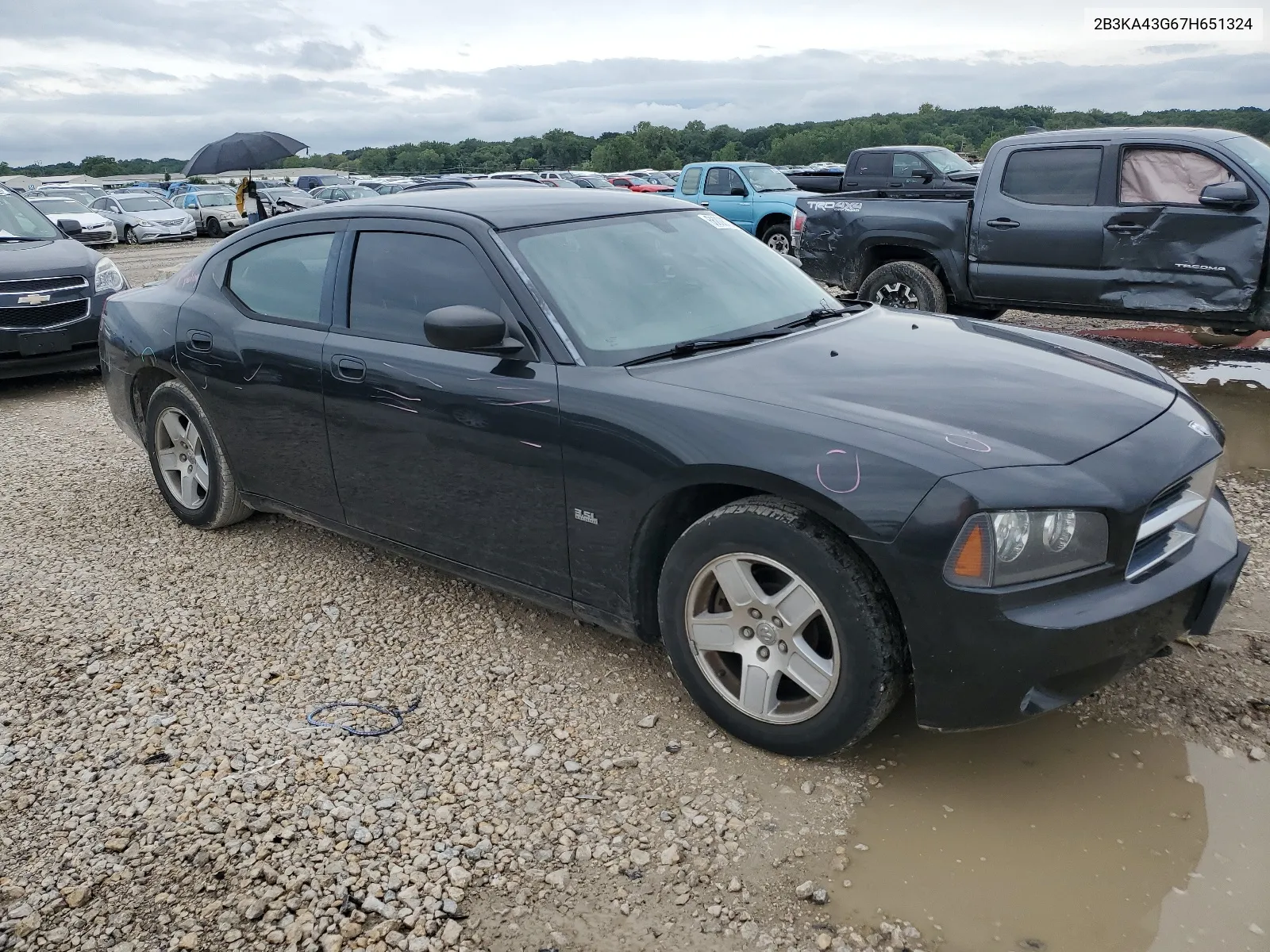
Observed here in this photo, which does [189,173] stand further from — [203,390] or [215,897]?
[215,897]

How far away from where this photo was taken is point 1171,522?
2809 millimetres

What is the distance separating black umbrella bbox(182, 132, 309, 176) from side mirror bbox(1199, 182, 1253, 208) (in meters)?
13.9

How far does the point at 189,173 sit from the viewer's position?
1622 centimetres

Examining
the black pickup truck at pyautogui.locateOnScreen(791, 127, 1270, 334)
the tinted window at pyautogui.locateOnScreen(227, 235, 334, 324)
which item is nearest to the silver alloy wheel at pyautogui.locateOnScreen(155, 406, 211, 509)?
the tinted window at pyautogui.locateOnScreen(227, 235, 334, 324)

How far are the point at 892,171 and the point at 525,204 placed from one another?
13463 mm

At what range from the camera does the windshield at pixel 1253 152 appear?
23.3ft

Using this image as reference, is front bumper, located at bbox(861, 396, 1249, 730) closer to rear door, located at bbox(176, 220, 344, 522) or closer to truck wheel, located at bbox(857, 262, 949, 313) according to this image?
rear door, located at bbox(176, 220, 344, 522)

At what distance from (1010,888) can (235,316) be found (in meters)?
3.71

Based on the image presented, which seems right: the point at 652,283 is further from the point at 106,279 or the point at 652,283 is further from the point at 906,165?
the point at 906,165

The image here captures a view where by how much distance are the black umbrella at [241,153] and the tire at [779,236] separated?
26.4 ft

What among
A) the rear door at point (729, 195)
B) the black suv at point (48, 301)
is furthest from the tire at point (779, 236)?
the black suv at point (48, 301)

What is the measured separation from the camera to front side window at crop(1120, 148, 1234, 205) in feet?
23.7

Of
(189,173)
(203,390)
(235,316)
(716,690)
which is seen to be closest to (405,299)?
(235,316)

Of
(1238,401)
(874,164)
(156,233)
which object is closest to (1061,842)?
(1238,401)
